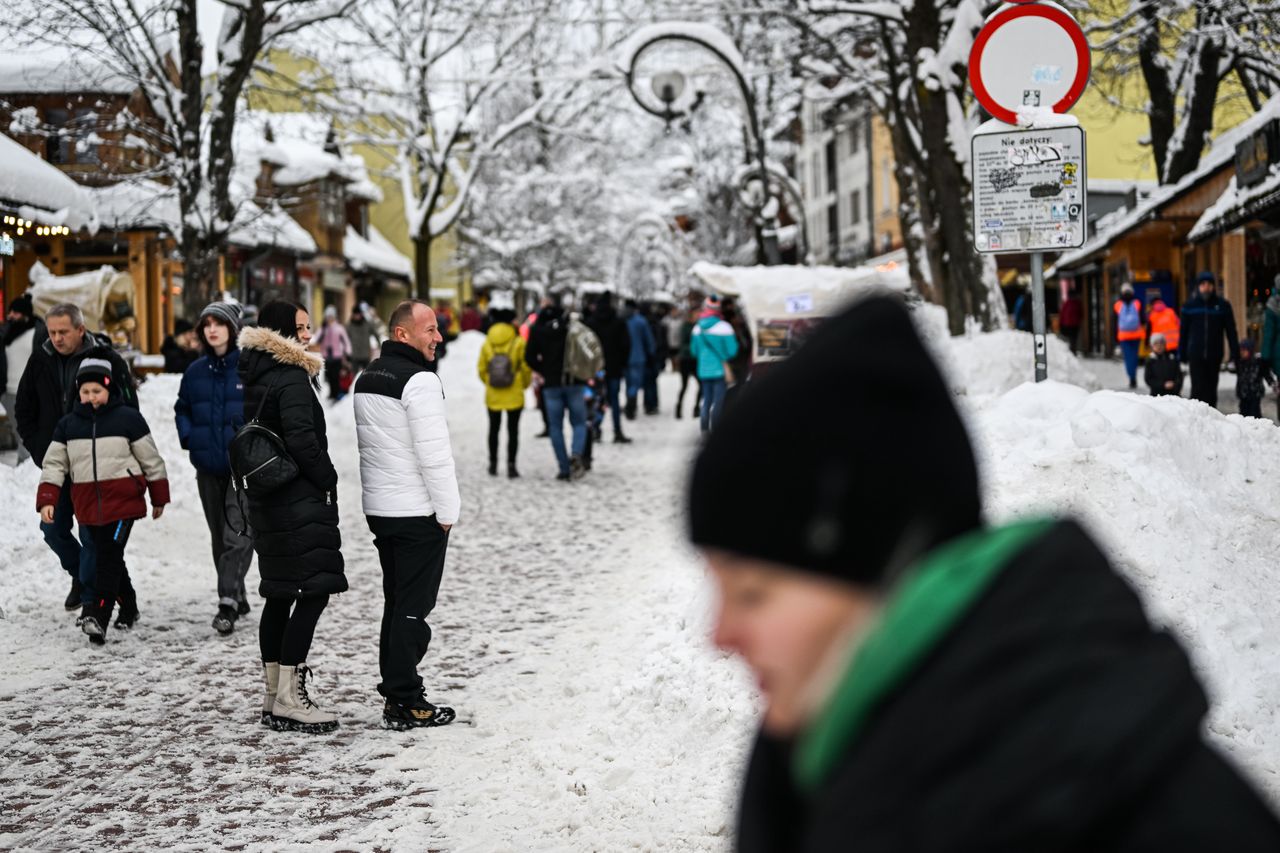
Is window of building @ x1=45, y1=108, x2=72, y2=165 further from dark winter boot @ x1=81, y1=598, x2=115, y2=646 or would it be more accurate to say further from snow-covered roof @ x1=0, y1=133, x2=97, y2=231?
dark winter boot @ x1=81, y1=598, x2=115, y2=646

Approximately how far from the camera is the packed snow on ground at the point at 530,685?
5258 millimetres

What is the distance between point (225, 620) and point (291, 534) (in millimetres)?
2413

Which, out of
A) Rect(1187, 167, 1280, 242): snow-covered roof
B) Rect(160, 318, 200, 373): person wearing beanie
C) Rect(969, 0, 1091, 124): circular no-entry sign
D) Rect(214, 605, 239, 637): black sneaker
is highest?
Rect(1187, 167, 1280, 242): snow-covered roof

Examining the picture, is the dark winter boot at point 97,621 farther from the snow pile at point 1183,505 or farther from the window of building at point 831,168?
the window of building at point 831,168

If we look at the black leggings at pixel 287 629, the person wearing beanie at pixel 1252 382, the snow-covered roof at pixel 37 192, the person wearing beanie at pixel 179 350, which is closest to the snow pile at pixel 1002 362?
the person wearing beanie at pixel 1252 382

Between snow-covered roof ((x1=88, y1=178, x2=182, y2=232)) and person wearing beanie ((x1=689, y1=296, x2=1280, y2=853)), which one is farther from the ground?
snow-covered roof ((x1=88, y1=178, x2=182, y2=232))

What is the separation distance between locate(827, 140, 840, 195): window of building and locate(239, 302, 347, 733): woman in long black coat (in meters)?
69.4

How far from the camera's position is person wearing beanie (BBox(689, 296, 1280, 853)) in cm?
120

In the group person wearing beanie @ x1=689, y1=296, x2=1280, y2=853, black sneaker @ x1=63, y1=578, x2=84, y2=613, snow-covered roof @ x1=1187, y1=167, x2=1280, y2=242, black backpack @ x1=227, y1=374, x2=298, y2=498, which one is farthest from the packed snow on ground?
snow-covered roof @ x1=1187, y1=167, x2=1280, y2=242

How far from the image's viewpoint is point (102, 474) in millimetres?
8484

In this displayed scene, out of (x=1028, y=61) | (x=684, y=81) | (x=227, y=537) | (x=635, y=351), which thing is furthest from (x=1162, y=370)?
(x=227, y=537)

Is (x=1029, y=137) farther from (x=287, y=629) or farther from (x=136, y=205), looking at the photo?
(x=136, y=205)

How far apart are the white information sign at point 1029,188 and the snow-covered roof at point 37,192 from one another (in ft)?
36.1

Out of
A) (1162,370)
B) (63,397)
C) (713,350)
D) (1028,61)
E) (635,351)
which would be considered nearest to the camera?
(1028,61)
